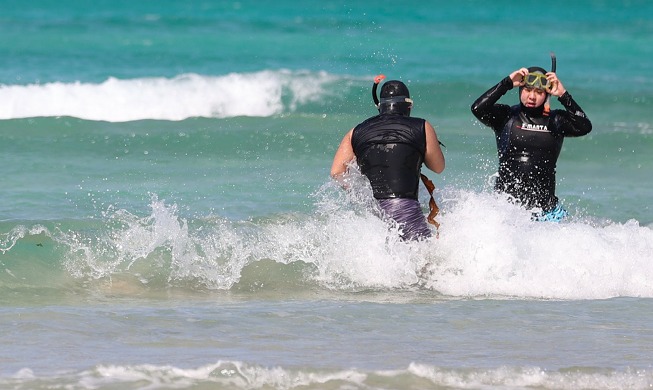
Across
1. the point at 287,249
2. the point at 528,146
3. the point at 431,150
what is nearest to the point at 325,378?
the point at 431,150

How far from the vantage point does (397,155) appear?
7523 millimetres

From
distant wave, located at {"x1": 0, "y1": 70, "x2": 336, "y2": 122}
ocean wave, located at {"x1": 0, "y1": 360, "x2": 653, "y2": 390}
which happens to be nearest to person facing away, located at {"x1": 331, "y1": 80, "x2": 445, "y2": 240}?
ocean wave, located at {"x1": 0, "y1": 360, "x2": 653, "y2": 390}

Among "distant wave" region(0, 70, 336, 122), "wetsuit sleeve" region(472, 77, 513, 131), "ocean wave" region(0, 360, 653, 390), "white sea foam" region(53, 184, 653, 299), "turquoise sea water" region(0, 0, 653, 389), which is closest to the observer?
"ocean wave" region(0, 360, 653, 390)

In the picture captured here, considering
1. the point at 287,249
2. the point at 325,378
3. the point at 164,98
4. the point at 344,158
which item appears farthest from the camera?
Answer: the point at 164,98

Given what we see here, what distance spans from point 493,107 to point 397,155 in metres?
1.00

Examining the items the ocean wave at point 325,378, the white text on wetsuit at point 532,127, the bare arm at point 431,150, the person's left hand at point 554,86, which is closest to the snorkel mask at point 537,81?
the person's left hand at point 554,86

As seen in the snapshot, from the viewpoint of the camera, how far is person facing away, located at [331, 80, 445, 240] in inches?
297

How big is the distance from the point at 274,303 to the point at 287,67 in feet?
47.5

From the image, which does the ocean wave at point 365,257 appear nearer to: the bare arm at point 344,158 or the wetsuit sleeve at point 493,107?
the bare arm at point 344,158

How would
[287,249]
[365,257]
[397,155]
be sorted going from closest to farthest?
[397,155] → [365,257] → [287,249]

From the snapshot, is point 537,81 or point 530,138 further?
point 530,138

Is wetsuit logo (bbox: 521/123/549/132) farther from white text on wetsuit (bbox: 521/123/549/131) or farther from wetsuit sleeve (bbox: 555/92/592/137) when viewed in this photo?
wetsuit sleeve (bbox: 555/92/592/137)

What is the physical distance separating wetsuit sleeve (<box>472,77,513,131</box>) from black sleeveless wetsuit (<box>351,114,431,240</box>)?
0.64 metres

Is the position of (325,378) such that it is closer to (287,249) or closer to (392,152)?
(392,152)
